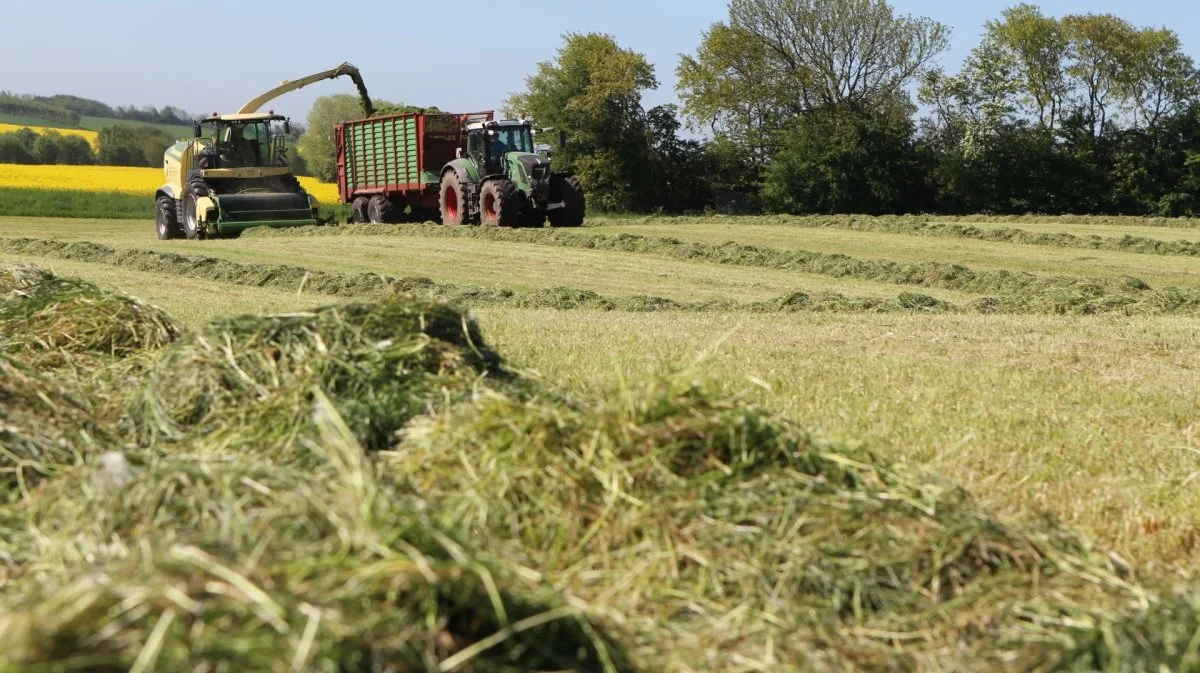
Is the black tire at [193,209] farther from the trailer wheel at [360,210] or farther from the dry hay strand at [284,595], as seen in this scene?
the dry hay strand at [284,595]

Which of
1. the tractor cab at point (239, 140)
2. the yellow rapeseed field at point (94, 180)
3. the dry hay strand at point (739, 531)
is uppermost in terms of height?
the tractor cab at point (239, 140)

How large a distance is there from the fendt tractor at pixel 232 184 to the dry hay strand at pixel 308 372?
21.7 metres

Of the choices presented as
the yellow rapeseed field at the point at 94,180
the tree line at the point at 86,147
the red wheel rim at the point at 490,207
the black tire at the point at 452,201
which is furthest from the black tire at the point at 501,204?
the tree line at the point at 86,147

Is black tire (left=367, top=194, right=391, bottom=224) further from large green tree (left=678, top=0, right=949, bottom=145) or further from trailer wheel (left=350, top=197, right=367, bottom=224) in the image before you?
large green tree (left=678, top=0, right=949, bottom=145)

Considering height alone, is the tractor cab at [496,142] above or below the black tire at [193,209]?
above

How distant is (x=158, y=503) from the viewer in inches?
145

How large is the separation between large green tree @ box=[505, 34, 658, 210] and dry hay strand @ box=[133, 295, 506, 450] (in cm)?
4464

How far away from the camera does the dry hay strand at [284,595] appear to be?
2.56 m

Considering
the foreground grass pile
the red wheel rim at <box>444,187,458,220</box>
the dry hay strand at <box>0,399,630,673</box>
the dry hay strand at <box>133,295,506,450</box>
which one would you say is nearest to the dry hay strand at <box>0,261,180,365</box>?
the dry hay strand at <box>133,295,506,450</box>

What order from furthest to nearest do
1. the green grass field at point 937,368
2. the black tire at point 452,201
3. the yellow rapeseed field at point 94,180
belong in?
the yellow rapeseed field at point 94,180 < the black tire at point 452,201 < the green grass field at point 937,368

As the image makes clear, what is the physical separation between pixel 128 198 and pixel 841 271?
103 ft

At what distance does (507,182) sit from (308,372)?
22706 millimetres

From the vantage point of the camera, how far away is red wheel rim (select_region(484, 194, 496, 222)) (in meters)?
27.5

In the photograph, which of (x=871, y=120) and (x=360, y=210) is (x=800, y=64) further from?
(x=360, y=210)
